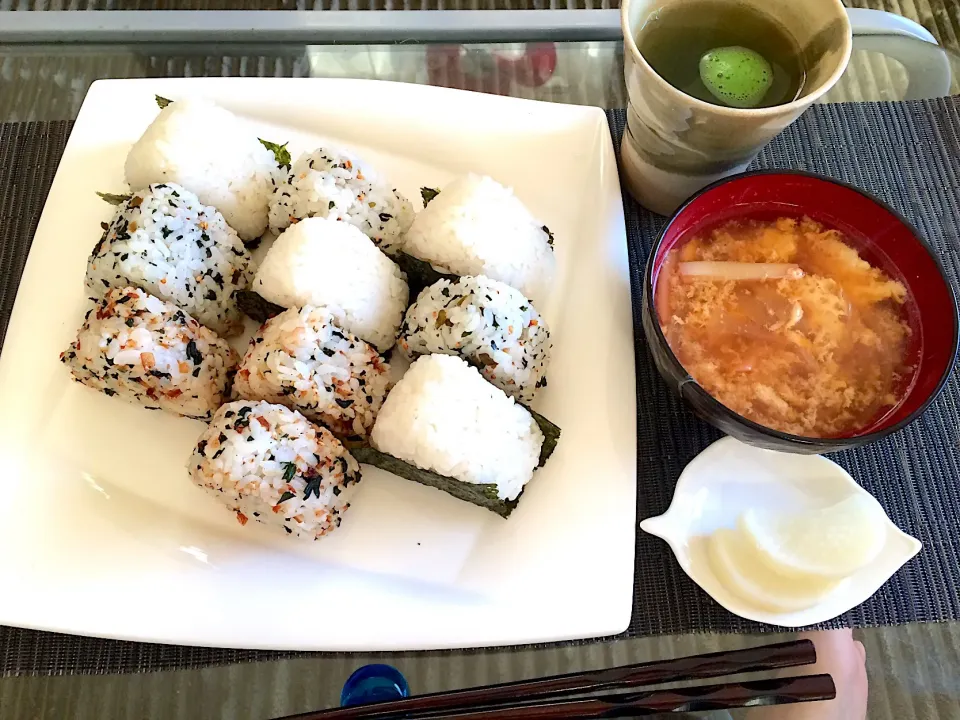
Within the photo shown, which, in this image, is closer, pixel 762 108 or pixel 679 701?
pixel 679 701

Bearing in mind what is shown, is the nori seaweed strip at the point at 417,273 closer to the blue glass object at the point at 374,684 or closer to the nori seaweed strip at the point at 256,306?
the nori seaweed strip at the point at 256,306

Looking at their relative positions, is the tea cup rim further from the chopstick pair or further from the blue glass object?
the blue glass object

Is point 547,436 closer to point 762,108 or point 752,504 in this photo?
point 752,504

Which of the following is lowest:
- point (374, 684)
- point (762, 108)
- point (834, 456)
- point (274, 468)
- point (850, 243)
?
point (374, 684)

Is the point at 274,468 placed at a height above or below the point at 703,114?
below

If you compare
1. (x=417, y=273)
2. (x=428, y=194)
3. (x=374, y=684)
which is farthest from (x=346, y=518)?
(x=428, y=194)

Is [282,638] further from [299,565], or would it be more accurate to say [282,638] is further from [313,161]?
[313,161]

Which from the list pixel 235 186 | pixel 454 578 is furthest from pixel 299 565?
pixel 235 186

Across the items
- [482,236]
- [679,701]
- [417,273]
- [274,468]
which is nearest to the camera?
[679,701]
